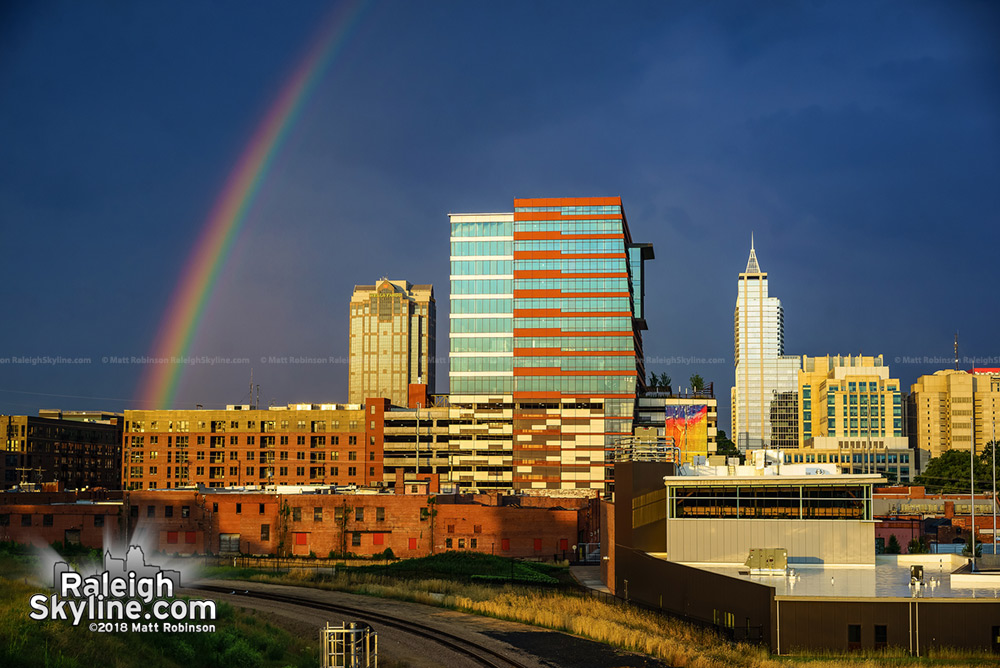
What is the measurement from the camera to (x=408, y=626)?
4631 cm

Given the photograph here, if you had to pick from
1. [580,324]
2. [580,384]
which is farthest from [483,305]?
[580,384]

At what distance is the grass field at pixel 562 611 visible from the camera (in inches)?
1435

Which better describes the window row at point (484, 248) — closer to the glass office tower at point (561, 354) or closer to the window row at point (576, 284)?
the glass office tower at point (561, 354)

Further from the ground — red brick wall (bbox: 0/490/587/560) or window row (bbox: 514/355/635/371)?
window row (bbox: 514/355/635/371)

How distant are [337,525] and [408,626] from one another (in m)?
42.8

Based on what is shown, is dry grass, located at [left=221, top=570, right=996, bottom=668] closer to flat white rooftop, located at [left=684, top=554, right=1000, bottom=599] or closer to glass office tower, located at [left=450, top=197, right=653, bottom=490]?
flat white rooftop, located at [left=684, top=554, right=1000, bottom=599]

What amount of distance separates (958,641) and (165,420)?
477 feet

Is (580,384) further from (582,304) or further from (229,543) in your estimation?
(229,543)

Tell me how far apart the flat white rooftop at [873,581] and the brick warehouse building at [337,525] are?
3873cm

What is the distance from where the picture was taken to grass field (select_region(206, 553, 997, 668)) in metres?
36.4

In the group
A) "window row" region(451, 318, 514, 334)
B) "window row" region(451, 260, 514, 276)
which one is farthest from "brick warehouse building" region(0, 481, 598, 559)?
"window row" region(451, 260, 514, 276)

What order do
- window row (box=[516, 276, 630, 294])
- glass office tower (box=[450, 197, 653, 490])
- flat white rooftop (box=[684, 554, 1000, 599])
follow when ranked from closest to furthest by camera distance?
1. flat white rooftop (box=[684, 554, 1000, 599])
2. glass office tower (box=[450, 197, 653, 490])
3. window row (box=[516, 276, 630, 294])

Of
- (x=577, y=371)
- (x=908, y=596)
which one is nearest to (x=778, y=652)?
(x=908, y=596)

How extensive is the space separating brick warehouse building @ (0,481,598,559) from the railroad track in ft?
94.1
